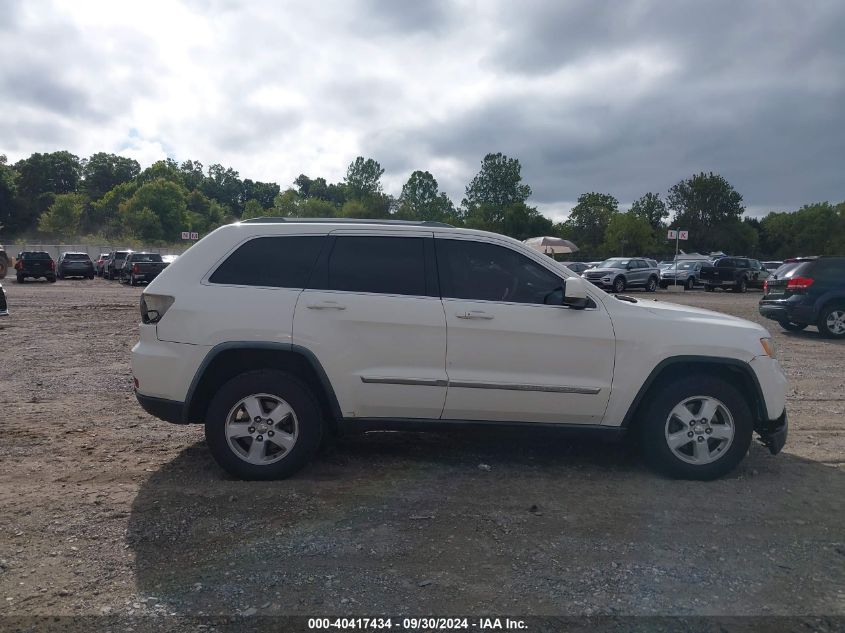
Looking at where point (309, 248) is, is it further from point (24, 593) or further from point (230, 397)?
point (24, 593)

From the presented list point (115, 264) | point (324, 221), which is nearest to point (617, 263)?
point (115, 264)

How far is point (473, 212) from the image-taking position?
96438 millimetres

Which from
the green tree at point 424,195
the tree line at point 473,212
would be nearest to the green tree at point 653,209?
the tree line at point 473,212

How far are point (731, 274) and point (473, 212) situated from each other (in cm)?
6593

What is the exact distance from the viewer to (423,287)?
192 inches

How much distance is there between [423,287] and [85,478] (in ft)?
9.12

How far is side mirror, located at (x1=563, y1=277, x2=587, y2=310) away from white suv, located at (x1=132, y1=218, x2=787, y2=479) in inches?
0.7

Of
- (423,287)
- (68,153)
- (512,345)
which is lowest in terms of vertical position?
(512,345)

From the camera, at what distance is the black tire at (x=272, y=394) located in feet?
15.2

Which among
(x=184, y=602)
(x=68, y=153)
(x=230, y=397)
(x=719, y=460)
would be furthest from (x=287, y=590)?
(x=68, y=153)

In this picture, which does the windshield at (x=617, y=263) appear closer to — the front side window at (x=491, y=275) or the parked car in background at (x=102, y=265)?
the front side window at (x=491, y=275)

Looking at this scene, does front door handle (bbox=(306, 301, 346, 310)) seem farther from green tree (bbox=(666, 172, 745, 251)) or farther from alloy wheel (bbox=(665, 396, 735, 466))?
green tree (bbox=(666, 172, 745, 251))

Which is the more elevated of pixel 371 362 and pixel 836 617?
pixel 371 362

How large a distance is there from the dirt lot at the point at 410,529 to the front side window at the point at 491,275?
1.00 metres
